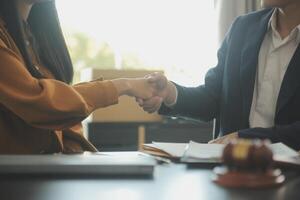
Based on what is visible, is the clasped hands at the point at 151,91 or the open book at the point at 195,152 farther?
the clasped hands at the point at 151,91

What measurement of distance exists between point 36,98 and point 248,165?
1.94ft

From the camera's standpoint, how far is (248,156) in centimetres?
67

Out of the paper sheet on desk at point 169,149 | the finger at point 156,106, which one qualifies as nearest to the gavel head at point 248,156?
the paper sheet on desk at point 169,149

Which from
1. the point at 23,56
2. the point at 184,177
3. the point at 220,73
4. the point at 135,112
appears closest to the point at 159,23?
the point at 135,112

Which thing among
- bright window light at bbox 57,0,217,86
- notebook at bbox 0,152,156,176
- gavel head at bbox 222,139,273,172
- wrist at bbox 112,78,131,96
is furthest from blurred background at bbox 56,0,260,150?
gavel head at bbox 222,139,273,172

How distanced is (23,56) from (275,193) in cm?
83

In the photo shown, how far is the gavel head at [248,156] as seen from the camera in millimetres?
673

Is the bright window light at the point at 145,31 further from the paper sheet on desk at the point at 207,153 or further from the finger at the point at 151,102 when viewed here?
the paper sheet on desk at the point at 207,153

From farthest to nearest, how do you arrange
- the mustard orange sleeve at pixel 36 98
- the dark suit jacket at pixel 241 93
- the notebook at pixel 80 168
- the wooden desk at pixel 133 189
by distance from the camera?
the dark suit jacket at pixel 241 93, the mustard orange sleeve at pixel 36 98, the notebook at pixel 80 168, the wooden desk at pixel 133 189

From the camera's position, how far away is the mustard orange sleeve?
43.3 inches

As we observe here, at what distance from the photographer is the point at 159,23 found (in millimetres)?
3516

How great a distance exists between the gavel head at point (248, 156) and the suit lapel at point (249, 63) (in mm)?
975

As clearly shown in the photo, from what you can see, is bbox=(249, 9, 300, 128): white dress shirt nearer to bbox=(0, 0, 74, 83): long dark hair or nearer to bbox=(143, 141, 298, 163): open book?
bbox=(143, 141, 298, 163): open book

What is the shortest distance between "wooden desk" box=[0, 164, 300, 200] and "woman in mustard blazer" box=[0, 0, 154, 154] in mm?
337
